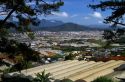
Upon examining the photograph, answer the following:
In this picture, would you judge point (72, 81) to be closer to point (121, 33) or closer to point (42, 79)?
point (42, 79)

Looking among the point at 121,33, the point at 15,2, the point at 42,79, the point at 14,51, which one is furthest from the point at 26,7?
the point at 121,33

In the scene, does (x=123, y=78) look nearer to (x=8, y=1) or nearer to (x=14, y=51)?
(x=14, y=51)

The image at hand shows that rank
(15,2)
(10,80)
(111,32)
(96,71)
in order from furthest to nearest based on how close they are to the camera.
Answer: (96,71) → (10,80) → (111,32) → (15,2)

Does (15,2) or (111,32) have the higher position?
(15,2)

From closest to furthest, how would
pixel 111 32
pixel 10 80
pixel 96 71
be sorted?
pixel 111 32, pixel 10 80, pixel 96 71

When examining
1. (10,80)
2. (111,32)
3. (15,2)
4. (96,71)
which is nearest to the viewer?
(15,2)

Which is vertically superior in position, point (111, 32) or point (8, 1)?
point (8, 1)

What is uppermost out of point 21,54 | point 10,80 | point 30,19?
point 30,19

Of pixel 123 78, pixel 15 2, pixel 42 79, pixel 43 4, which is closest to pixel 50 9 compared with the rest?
pixel 43 4

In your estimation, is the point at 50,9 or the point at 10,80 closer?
the point at 50,9
